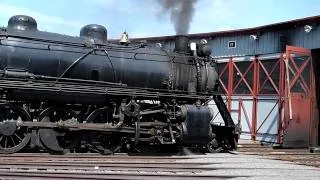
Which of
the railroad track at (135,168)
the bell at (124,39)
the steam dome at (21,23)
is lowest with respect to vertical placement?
the railroad track at (135,168)

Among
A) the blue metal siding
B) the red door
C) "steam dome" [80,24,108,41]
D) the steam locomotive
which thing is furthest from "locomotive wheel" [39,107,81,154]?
the blue metal siding

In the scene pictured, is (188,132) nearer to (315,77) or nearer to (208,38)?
(315,77)

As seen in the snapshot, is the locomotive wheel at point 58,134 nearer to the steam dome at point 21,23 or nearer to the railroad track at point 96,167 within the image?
the railroad track at point 96,167

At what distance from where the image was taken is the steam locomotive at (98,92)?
11523 millimetres

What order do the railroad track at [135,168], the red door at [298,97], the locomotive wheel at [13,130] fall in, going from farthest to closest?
the red door at [298,97] < the locomotive wheel at [13,130] < the railroad track at [135,168]

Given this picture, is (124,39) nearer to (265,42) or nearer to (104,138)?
(104,138)

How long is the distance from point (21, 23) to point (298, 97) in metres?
11.9

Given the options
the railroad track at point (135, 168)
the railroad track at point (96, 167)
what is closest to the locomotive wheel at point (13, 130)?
the railroad track at point (135, 168)

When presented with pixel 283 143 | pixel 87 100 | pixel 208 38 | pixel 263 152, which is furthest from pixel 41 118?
pixel 208 38

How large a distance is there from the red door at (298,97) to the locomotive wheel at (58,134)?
31.5 feet

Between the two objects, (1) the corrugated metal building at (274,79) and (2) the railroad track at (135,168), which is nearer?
(2) the railroad track at (135,168)

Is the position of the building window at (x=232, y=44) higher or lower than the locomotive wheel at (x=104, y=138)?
higher

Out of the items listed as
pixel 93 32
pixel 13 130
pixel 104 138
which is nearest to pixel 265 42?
pixel 93 32

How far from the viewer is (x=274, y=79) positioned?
66.7ft
